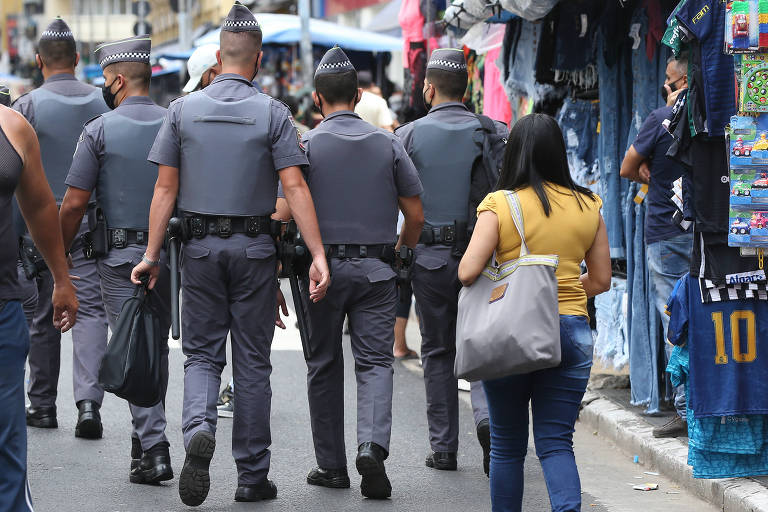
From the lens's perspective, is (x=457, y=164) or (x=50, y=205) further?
(x=457, y=164)

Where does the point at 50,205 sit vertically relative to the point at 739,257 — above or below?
above

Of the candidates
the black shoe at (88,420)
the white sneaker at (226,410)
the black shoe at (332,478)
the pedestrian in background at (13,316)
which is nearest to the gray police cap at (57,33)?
the black shoe at (88,420)

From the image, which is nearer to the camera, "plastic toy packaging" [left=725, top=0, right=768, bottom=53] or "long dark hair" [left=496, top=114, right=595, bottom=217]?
"long dark hair" [left=496, top=114, right=595, bottom=217]

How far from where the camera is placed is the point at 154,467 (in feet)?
21.0

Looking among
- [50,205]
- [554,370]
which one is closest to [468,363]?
[554,370]

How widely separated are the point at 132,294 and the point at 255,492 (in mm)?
1235

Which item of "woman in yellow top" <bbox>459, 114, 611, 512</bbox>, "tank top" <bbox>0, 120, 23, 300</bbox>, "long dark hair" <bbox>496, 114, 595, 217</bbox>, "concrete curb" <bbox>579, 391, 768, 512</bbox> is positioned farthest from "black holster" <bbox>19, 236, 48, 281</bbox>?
"concrete curb" <bbox>579, 391, 768, 512</bbox>

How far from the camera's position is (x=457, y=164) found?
6.85m

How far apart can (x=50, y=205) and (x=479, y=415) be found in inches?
112

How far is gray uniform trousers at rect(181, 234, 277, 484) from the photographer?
600 centimetres

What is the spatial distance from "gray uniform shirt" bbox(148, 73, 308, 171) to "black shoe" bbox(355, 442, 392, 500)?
1348 mm

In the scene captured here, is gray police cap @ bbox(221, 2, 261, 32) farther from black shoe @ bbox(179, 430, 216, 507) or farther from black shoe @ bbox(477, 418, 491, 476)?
black shoe @ bbox(477, 418, 491, 476)

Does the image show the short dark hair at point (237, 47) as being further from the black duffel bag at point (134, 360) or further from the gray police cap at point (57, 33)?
the gray police cap at point (57, 33)

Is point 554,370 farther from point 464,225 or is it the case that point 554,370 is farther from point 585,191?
point 464,225
